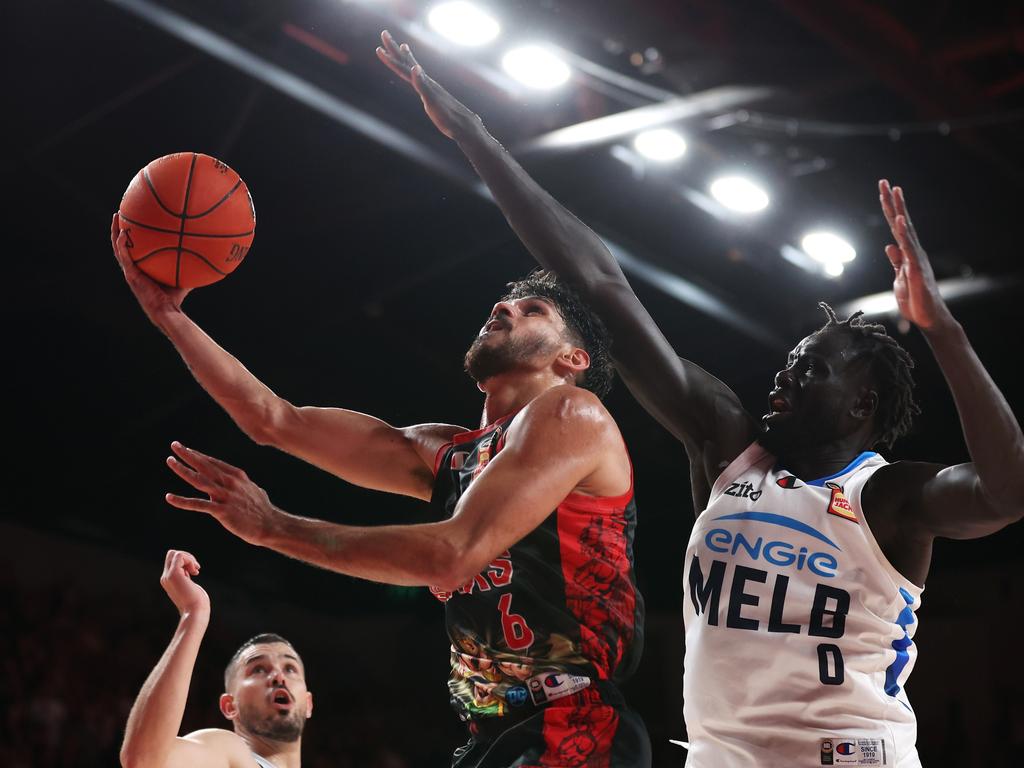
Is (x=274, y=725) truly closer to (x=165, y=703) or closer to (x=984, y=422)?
(x=165, y=703)

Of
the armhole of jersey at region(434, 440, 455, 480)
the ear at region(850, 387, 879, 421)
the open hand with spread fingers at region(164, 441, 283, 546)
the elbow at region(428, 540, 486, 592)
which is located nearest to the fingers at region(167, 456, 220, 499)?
the open hand with spread fingers at region(164, 441, 283, 546)

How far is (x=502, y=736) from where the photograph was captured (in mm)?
2854

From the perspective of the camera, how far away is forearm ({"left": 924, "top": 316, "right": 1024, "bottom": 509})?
270 centimetres

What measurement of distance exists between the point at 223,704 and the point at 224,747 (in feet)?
1.73

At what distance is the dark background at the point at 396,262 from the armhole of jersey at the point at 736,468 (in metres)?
3.88

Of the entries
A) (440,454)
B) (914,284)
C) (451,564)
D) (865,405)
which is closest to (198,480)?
(451,564)

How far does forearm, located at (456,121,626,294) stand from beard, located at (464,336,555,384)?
10.5 inches

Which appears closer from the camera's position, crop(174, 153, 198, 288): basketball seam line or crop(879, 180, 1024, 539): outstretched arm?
crop(879, 180, 1024, 539): outstretched arm

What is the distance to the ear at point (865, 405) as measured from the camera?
331 cm

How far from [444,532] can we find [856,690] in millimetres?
1129

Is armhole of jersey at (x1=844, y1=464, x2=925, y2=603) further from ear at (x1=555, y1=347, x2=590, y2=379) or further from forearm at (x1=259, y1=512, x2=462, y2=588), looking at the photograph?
forearm at (x1=259, y1=512, x2=462, y2=588)

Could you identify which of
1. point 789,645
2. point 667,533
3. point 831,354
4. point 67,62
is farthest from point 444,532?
point 667,533

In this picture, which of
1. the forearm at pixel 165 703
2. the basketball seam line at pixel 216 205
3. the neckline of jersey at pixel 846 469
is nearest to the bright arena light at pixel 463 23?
the basketball seam line at pixel 216 205

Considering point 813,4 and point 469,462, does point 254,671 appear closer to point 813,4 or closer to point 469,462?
point 469,462
